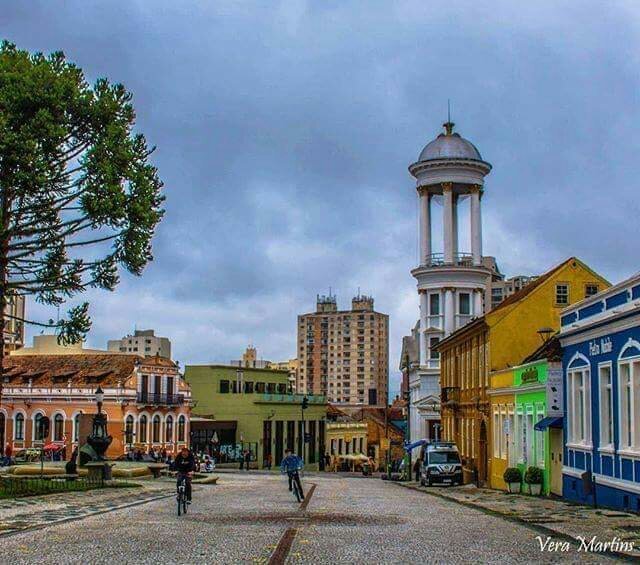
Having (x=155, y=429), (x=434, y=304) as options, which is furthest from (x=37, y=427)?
(x=434, y=304)

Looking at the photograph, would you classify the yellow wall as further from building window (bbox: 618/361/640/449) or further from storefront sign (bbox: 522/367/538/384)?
building window (bbox: 618/361/640/449)

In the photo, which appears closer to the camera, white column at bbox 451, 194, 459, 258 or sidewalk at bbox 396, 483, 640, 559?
sidewalk at bbox 396, 483, 640, 559

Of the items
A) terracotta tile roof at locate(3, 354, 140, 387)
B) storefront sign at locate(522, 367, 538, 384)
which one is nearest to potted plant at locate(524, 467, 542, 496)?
storefront sign at locate(522, 367, 538, 384)

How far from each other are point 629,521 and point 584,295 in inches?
999

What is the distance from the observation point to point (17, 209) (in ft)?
102

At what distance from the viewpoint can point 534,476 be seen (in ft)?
120

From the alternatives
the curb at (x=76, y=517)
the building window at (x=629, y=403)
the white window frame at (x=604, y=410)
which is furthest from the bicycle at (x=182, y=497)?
the white window frame at (x=604, y=410)

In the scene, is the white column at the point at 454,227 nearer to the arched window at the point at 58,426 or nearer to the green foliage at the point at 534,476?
the arched window at the point at 58,426

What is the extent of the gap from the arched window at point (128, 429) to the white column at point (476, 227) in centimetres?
2716

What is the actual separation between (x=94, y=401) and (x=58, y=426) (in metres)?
3.44

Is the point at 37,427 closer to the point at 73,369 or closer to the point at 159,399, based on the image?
the point at 73,369

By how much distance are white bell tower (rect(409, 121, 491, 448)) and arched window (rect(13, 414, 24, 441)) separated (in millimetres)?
30116

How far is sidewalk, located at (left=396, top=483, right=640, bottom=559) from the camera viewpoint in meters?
19.3

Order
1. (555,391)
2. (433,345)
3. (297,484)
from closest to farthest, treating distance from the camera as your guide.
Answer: (297,484) → (555,391) → (433,345)
